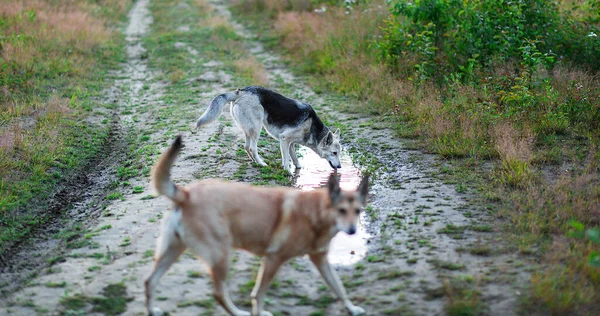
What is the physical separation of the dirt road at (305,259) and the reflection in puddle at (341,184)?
0.03m

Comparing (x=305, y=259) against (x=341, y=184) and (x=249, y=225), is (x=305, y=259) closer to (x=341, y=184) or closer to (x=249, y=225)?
(x=249, y=225)

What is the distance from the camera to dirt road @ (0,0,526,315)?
5.36 m

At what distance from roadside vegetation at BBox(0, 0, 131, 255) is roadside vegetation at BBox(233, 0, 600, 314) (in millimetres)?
5562

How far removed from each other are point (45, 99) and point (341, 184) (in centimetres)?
728

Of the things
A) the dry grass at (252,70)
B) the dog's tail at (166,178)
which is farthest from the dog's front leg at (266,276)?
the dry grass at (252,70)

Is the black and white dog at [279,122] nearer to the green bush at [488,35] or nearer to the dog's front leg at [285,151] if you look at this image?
the dog's front leg at [285,151]

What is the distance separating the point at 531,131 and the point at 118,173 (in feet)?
21.7

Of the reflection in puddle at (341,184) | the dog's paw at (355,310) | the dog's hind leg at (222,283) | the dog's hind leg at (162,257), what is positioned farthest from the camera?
the reflection in puddle at (341,184)

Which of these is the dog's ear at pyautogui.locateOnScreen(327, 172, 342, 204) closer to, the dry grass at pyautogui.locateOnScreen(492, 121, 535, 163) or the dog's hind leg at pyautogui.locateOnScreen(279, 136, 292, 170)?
the dry grass at pyautogui.locateOnScreen(492, 121, 535, 163)

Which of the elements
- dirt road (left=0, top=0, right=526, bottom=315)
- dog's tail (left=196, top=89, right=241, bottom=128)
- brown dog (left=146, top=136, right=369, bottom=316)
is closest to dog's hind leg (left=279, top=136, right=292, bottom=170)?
dirt road (left=0, top=0, right=526, bottom=315)

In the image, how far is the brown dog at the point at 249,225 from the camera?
4.79 m

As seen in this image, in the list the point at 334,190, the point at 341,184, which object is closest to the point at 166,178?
the point at 334,190

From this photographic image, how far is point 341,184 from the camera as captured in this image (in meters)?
9.10

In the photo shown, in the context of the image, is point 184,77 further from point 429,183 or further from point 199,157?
point 429,183
